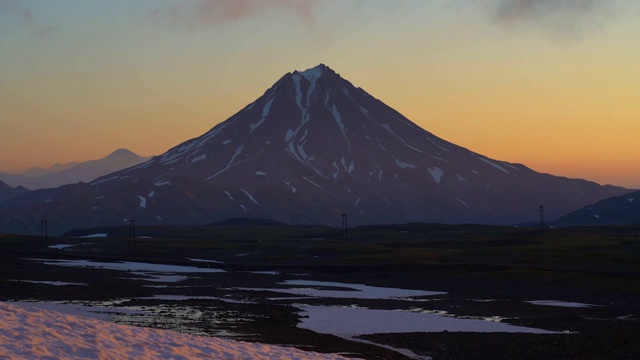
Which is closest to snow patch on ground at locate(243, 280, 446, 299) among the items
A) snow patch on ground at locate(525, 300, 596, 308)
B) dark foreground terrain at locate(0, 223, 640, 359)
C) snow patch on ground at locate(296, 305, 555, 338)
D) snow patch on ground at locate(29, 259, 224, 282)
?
dark foreground terrain at locate(0, 223, 640, 359)

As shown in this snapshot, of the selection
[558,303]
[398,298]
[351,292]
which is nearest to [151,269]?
[351,292]

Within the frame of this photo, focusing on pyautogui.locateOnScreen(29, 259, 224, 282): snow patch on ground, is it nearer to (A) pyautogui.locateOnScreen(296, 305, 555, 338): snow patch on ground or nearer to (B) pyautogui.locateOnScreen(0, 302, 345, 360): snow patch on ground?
(A) pyautogui.locateOnScreen(296, 305, 555, 338): snow patch on ground

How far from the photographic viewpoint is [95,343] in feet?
75.0

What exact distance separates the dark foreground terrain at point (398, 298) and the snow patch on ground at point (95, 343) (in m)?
9.22

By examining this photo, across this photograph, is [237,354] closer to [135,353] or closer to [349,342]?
[135,353]

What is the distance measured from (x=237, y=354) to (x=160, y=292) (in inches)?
1675

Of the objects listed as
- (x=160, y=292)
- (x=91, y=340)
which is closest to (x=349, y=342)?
(x=91, y=340)

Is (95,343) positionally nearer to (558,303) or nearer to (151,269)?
(558,303)

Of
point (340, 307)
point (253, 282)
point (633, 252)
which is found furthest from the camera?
point (633, 252)

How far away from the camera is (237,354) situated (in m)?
25.4

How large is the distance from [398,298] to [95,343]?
4447 cm

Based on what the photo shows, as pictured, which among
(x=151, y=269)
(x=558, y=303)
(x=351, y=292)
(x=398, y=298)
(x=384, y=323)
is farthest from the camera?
(x=151, y=269)

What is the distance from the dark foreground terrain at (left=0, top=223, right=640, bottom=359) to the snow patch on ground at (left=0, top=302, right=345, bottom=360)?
922cm

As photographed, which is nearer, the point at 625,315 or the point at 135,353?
the point at 135,353
